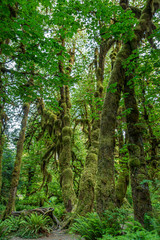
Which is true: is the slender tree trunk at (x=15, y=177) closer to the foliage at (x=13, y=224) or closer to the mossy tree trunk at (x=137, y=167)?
the foliage at (x=13, y=224)

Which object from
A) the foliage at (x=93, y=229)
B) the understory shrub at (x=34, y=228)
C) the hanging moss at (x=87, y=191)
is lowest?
the understory shrub at (x=34, y=228)

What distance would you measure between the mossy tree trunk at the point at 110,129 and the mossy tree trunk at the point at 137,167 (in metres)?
0.50

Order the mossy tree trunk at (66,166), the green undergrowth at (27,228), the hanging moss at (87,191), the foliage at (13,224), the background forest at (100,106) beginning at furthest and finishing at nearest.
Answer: the mossy tree trunk at (66,166), the foliage at (13,224), the green undergrowth at (27,228), the hanging moss at (87,191), the background forest at (100,106)

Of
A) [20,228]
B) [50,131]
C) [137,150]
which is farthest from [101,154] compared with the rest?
[50,131]

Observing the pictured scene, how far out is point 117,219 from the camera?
10.7ft

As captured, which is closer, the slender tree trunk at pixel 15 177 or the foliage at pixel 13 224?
the foliage at pixel 13 224

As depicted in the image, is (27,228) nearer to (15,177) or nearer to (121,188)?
(15,177)

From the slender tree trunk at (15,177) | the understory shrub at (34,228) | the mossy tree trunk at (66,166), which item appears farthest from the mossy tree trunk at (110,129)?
the slender tree trunk at (15,177)

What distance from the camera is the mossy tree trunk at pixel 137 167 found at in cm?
364

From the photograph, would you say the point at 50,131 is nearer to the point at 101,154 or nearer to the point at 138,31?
the point at 101,154

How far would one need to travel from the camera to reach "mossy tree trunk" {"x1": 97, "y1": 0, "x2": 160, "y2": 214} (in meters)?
3.62

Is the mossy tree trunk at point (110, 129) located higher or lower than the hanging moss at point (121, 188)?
higher

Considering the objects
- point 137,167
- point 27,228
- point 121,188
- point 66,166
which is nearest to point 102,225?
point 137,167

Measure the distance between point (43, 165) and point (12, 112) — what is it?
10.9 ft
